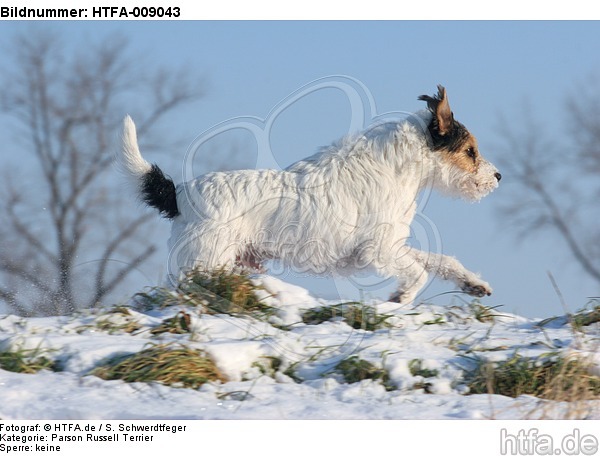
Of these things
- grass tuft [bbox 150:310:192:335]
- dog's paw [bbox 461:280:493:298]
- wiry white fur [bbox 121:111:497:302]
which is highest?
wiry white fur [bbox 121:111:497:302]

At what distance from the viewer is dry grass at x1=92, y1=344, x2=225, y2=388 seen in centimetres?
504

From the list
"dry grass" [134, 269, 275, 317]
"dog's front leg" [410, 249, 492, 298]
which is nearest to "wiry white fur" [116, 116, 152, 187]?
"dry grass" [134, 269, 275, 317]

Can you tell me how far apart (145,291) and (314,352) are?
69.3 inches

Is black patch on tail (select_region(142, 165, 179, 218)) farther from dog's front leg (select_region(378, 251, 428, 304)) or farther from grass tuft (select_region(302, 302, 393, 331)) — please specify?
A: dog's front leg (select_region(378, 251, 428, 304))

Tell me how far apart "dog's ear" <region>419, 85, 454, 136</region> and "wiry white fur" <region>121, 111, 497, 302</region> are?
0.49ft

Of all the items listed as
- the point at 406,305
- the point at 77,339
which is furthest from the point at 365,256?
the point at 77,339

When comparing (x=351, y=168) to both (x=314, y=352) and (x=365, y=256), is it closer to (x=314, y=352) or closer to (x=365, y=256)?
(x=365, y=256)

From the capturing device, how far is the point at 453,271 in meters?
7.77

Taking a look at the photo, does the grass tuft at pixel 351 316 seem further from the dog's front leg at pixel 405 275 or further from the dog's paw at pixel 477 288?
the dog's paw at pixel 477 288

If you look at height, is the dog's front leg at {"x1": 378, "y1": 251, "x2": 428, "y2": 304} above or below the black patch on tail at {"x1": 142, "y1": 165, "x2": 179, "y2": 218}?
below

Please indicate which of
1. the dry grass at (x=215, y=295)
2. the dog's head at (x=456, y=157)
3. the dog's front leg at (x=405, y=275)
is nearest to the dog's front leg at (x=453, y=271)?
the dog's front leg at (x=405, y=275)

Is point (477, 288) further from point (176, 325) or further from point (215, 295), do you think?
point (176, 325)

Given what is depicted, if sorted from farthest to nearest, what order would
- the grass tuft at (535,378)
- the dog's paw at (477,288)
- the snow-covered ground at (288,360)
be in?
the dog's paw at (477,288), the grass tuft at (535,378), the snow-covered ground at (288,360)

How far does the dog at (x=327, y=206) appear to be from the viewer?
24.1ft
